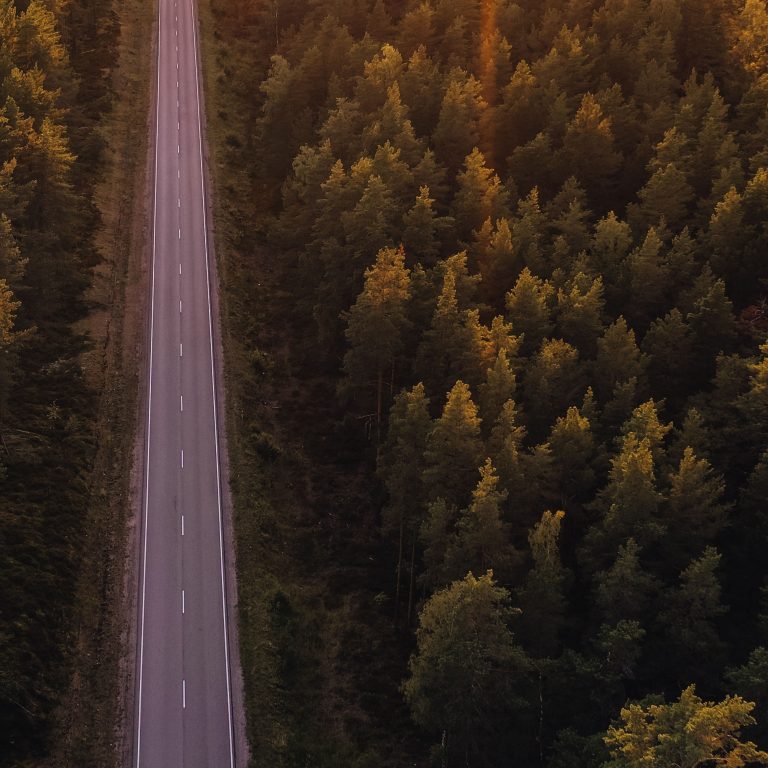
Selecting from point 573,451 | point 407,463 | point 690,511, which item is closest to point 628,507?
point 690,511

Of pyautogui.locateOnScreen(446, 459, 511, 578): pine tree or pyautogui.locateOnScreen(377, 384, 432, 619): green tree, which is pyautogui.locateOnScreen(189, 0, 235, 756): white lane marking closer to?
pyautogui.locateOnScreen(377, 384, 432, 619): green tree

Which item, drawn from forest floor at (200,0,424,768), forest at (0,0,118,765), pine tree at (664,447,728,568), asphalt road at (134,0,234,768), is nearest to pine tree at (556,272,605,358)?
pine tree at (664,447,728,568)

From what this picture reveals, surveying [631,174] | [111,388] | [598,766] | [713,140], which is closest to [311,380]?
[111,388]

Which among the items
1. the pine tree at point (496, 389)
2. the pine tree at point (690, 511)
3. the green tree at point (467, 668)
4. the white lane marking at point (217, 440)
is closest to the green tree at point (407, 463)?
the pine tree at point (496, 389)

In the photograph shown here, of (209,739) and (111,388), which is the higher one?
(111,388)

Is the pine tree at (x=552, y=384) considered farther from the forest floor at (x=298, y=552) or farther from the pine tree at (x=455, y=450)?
the forest floor at (x=298, y=552)

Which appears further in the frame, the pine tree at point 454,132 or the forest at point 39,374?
the pine tree at point 454,132

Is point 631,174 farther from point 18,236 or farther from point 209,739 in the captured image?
point 209,739
